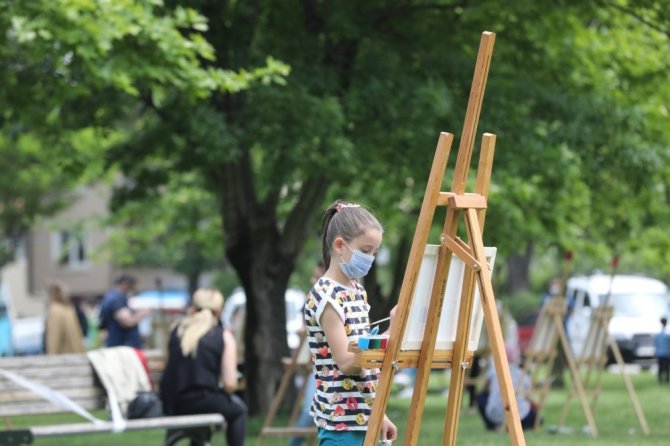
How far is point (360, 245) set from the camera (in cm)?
580

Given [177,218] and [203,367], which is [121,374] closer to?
[203,367]

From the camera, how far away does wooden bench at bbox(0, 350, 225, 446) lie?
420 inches

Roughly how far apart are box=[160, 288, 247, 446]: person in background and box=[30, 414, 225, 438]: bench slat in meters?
0.20

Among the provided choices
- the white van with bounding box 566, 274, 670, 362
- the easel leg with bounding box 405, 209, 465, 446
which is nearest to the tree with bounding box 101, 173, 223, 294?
the white van with bounding box 566, 274, 670, 362

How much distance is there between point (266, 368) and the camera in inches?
723

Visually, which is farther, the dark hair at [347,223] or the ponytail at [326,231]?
the ponytail at [326,231]

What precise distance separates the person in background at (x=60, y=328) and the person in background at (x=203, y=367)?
9.86 metres

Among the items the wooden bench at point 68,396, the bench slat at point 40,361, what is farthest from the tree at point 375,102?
the wooden bench at point 68,396

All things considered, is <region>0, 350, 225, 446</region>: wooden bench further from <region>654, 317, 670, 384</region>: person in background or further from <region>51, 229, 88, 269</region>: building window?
<region>51, 229, 88, 269</region>: building window

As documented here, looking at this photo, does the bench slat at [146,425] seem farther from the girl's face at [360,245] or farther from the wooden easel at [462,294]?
the girl's face at [360,245]

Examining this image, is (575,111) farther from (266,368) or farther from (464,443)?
(266,368)

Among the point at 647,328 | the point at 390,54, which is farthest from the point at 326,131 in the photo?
the point at 647,328

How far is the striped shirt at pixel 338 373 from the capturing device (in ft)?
19.0

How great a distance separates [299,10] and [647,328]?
19.1 m
